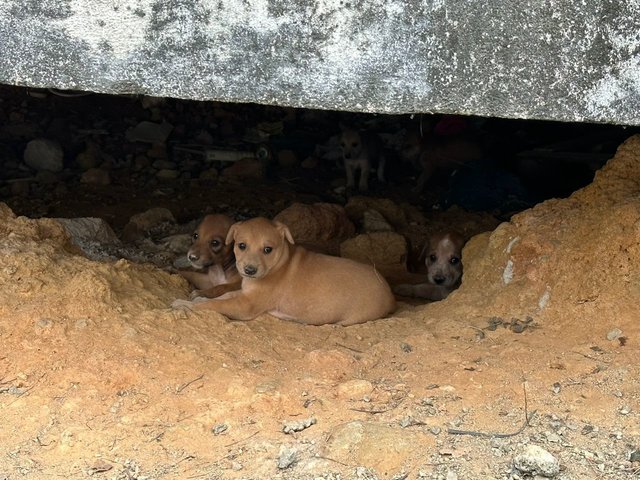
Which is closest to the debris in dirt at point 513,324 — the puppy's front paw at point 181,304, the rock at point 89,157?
the puppy's front paw at point 181,304

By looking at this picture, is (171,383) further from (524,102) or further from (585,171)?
(585,171)

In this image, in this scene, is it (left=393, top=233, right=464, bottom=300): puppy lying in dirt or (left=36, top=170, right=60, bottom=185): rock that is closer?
(left=393, top=233, right=464, bottom=300): puppy lying in dirt

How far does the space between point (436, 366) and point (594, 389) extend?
83 centimetres

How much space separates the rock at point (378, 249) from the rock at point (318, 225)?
152 millimetres

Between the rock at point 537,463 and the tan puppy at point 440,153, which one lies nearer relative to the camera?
the rock at point 537,463

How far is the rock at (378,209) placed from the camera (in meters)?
8.44

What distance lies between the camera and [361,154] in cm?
1067

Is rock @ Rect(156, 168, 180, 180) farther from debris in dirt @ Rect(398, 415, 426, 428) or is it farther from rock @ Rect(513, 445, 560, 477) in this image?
rock @ Rect(513, 445, 560, 477)

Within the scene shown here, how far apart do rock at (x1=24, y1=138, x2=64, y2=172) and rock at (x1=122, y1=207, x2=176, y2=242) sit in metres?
2.29

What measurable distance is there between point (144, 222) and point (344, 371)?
384 cm

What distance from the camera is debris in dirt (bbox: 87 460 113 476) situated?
3.71 metres

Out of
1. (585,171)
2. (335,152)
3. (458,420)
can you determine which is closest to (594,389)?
(458,420)

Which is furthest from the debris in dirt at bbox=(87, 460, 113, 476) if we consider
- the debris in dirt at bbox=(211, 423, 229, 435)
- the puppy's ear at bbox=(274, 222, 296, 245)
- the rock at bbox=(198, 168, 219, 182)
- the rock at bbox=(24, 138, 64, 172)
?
the rock at bbox=(24, 138, 64, 172)

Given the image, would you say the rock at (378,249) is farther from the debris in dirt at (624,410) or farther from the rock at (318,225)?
the debris in dirt at (624,410)
